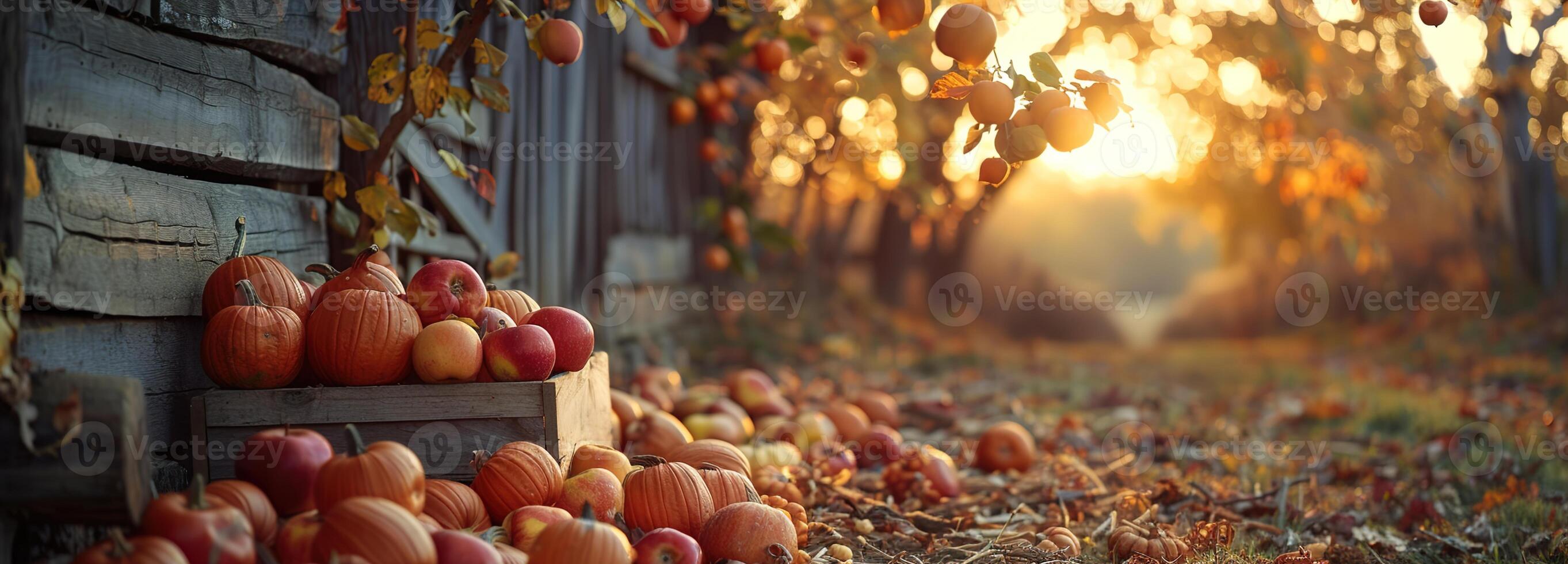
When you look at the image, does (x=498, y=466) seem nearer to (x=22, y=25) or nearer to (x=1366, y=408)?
(x=22, y=25)

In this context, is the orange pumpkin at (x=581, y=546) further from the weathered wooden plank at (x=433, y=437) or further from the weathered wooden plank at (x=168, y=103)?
the weathered wooden plank at (x=168, y=103)

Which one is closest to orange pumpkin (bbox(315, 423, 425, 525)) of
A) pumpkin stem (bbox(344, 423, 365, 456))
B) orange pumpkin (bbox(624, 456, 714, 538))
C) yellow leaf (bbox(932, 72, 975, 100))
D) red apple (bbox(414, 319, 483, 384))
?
pumpkin stem (bbox(344, 423, 365, 456))

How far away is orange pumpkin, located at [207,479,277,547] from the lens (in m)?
1.81

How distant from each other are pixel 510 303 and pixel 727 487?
0.81 m

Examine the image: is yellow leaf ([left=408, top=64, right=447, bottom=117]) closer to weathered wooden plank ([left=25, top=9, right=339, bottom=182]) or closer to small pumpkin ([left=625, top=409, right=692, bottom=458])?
weathered wooden plank ([left=25, top=9, right=339, bottom=182])

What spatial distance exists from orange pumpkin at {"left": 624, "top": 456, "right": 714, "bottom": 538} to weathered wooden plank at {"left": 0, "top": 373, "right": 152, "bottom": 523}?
96 cm

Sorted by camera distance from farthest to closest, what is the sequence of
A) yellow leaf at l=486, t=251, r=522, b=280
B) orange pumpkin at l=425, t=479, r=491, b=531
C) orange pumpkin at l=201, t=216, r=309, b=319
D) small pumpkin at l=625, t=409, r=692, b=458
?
1. yellow leaf at l=486, t=251, r=522, b=280
2. small pumpkin at l=625, t=409, r=692, b=458
3. orange pumpkin at l=201, t=216, r=309, b=319
4. orange pumpkin at l=425, t=479, r=491, b=531

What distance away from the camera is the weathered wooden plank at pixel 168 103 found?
1.95 m

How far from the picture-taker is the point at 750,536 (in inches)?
84.7

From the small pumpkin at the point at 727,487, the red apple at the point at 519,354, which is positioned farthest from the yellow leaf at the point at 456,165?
the small pumpkin at the point at 727,487

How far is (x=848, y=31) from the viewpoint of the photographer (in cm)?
509

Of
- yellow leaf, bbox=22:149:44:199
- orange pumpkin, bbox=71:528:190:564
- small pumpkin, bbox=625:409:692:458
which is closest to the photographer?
orange pumpkin, bbox=71:528:190:564

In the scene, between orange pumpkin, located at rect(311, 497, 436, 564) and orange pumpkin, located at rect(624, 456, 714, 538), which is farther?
orange pumpkin, located at rect(624, 456, 714, 538)

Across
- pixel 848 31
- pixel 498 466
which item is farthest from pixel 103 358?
pixel 848 31
